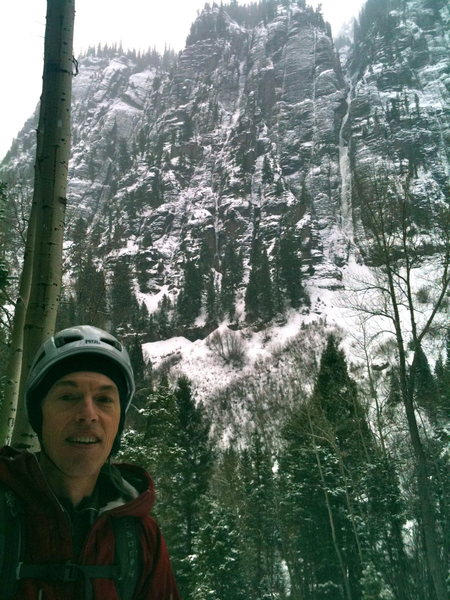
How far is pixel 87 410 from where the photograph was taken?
2016mm

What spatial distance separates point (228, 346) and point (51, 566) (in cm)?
9491

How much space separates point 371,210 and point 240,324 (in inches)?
3761

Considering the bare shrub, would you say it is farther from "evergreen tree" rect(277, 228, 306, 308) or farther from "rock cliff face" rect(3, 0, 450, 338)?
"rock cliff face" rect(3, 0, 450, 338)

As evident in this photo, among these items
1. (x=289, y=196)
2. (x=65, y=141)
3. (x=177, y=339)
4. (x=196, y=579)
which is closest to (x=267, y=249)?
(x=289, y=196)

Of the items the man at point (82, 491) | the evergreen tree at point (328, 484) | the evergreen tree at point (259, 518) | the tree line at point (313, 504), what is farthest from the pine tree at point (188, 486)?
the man at point (82, 491)

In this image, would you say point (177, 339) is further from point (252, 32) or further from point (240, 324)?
point (252, 32)

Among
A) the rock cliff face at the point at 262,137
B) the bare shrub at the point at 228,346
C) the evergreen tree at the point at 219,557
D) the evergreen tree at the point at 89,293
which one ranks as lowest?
the evergreen tree at the point at 219,557

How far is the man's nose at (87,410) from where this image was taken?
1992 mm

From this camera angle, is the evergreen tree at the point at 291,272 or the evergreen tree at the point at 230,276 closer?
the evergreen tree at the point at 291,272

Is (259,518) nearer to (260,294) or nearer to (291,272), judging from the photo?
(260,294)

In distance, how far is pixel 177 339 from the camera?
351 ft

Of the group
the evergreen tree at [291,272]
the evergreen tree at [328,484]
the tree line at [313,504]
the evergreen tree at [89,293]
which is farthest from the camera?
the evergreen tree at [291,272]

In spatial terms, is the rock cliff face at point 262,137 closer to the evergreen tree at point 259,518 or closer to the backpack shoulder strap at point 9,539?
the evergreen tree at point 259,518

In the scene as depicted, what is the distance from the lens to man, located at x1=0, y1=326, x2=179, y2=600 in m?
1.71
